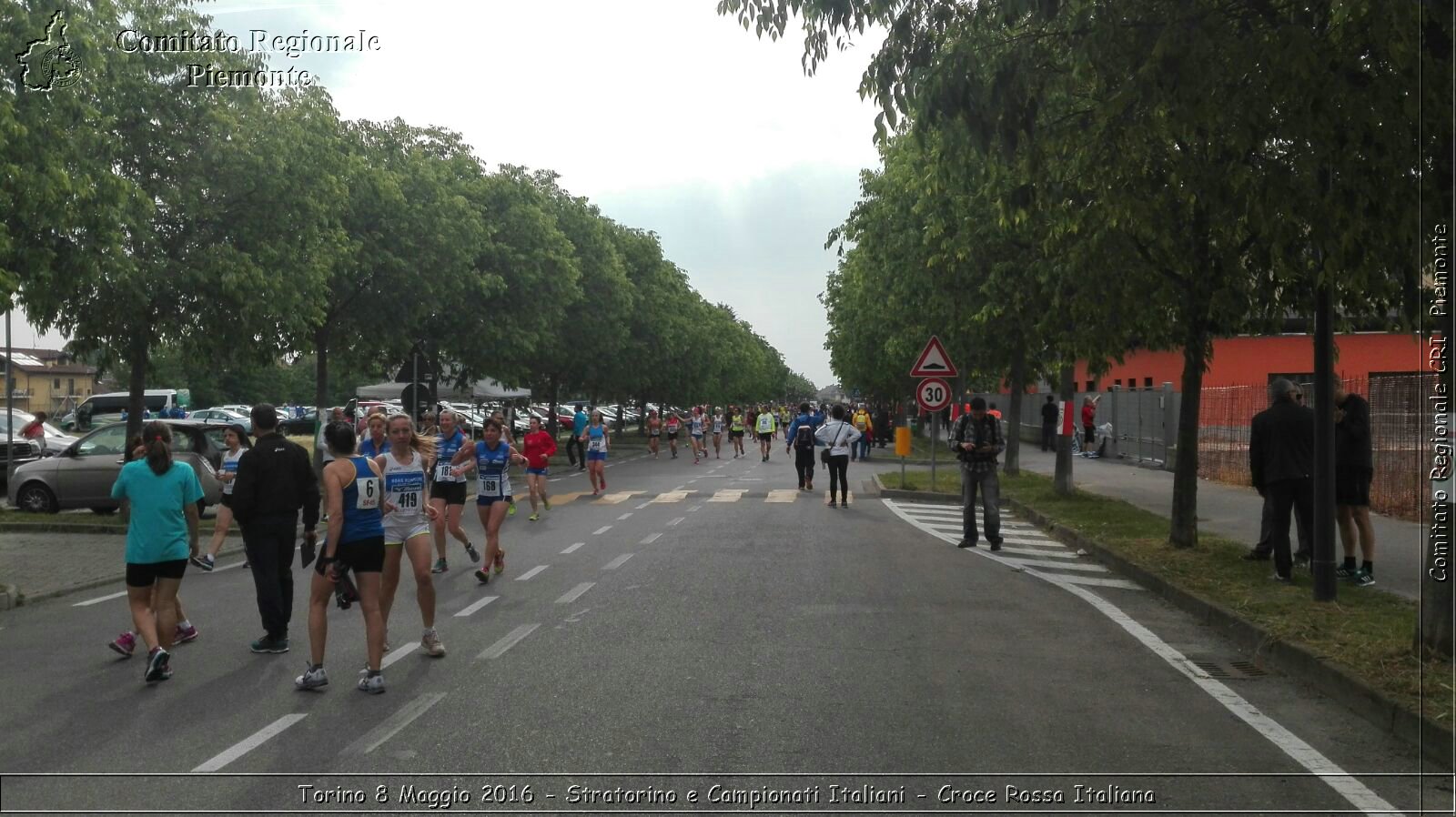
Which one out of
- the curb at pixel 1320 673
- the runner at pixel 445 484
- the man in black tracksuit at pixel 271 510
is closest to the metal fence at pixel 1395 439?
the curb at pixel 1320 673

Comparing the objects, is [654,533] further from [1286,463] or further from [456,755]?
[456,755]

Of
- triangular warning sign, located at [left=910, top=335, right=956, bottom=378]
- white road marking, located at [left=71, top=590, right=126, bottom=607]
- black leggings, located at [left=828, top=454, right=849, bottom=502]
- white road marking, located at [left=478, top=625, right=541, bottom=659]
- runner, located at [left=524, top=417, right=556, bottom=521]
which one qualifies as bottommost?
white road marking, located at [left=71, top=590, right=126, bottom=607]

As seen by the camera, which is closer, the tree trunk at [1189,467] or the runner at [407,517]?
the runner at [407,517]

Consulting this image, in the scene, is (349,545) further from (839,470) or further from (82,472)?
(839,470)

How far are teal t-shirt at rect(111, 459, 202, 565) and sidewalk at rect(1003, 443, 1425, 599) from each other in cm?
765

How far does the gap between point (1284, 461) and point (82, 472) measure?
702 inches

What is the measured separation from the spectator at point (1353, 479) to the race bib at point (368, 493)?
804cm

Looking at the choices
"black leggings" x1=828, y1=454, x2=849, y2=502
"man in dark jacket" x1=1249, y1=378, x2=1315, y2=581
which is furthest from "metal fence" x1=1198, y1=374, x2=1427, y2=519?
"black leggings" x1=828, y1=454, x2=849, y2=502

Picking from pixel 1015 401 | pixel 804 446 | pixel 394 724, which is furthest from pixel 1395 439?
pixel 394 724

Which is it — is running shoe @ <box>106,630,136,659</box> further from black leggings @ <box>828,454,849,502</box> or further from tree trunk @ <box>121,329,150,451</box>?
black leggings @ <box>828,454,849,502</box>

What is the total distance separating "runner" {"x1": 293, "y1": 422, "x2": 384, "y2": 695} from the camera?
7770 mm

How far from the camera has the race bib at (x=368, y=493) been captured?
792cm

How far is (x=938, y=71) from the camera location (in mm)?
8227

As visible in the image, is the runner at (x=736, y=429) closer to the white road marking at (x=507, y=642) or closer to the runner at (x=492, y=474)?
the runner at (x=492, y=474)
